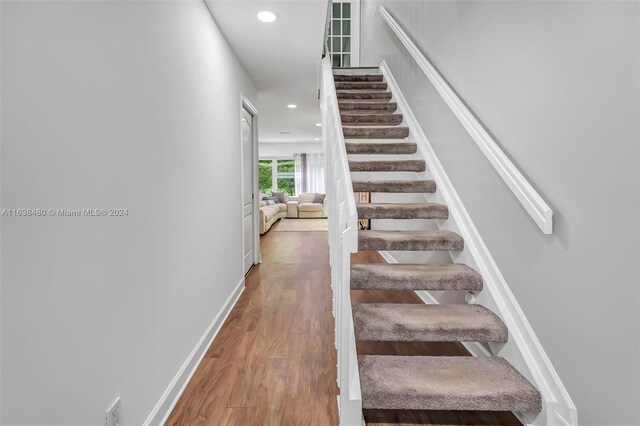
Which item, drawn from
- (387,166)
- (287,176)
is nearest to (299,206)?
(287,176)

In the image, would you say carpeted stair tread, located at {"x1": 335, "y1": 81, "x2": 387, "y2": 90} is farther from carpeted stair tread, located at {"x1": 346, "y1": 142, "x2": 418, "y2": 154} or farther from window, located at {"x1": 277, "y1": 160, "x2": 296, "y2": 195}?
window, located at {"x1": 277, "y1": 160, "x2": 296, "y2": 195}

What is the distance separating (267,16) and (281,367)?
240cm

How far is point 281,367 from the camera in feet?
6.30

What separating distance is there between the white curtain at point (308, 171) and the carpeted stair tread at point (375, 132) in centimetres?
779

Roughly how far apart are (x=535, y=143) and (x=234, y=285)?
8.47ft

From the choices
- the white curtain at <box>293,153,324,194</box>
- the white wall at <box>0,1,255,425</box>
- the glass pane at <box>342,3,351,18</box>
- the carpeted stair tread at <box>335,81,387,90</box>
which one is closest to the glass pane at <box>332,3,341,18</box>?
the glass pane at <box>342,3,351,18</box>

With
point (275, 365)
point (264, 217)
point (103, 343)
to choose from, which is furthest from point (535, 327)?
point (264, 217)

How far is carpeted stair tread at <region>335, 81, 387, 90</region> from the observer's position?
14.1 ft

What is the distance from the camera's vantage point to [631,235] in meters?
1.02

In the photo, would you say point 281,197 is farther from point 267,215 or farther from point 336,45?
point 336,45

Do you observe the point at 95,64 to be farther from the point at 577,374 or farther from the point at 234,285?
the point at 234,285

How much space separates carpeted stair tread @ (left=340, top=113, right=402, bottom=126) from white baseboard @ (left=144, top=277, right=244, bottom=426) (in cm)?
222

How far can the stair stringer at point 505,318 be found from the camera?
129 cm

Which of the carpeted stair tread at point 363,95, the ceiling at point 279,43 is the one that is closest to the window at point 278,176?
the ceiling at point 279,43
